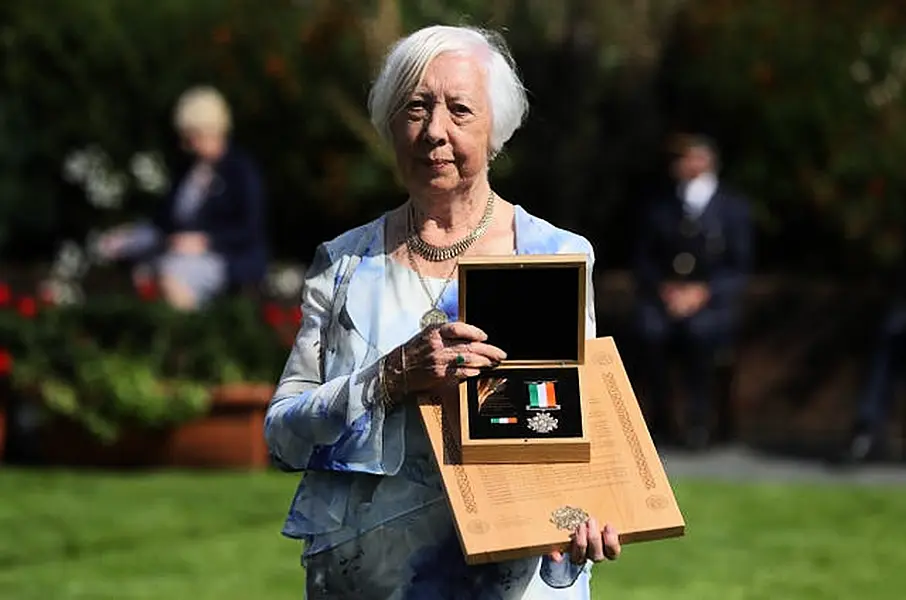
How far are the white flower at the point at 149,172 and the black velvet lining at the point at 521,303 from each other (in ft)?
36.4

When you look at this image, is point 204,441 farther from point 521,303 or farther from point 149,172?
point 521,303

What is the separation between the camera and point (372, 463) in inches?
154

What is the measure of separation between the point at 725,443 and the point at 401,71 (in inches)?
356

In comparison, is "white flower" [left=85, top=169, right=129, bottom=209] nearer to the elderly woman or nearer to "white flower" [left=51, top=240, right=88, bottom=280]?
"white flower" [left=51, top=240, right=88, bottom=280]

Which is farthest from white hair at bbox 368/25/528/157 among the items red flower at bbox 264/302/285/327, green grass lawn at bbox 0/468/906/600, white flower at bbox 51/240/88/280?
white flower at bbox 51/240/88/280

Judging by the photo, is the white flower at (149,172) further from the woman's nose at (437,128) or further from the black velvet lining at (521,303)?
the black velvet lining at (521,303)

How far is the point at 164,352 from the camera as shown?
38.1ft

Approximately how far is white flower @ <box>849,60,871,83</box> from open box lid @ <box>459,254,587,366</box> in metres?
9.90

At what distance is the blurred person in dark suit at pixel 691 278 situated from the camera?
12570 millimetres

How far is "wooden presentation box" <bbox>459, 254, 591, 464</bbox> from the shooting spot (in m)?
3.74

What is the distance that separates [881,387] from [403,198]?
12.2 feet

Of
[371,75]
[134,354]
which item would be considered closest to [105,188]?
[371,75]

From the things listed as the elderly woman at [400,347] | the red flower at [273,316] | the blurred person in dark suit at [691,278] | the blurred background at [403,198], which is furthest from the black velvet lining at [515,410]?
the blurred person in dark suit at [691,278]

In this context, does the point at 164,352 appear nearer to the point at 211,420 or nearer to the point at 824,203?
the point at 211,420
